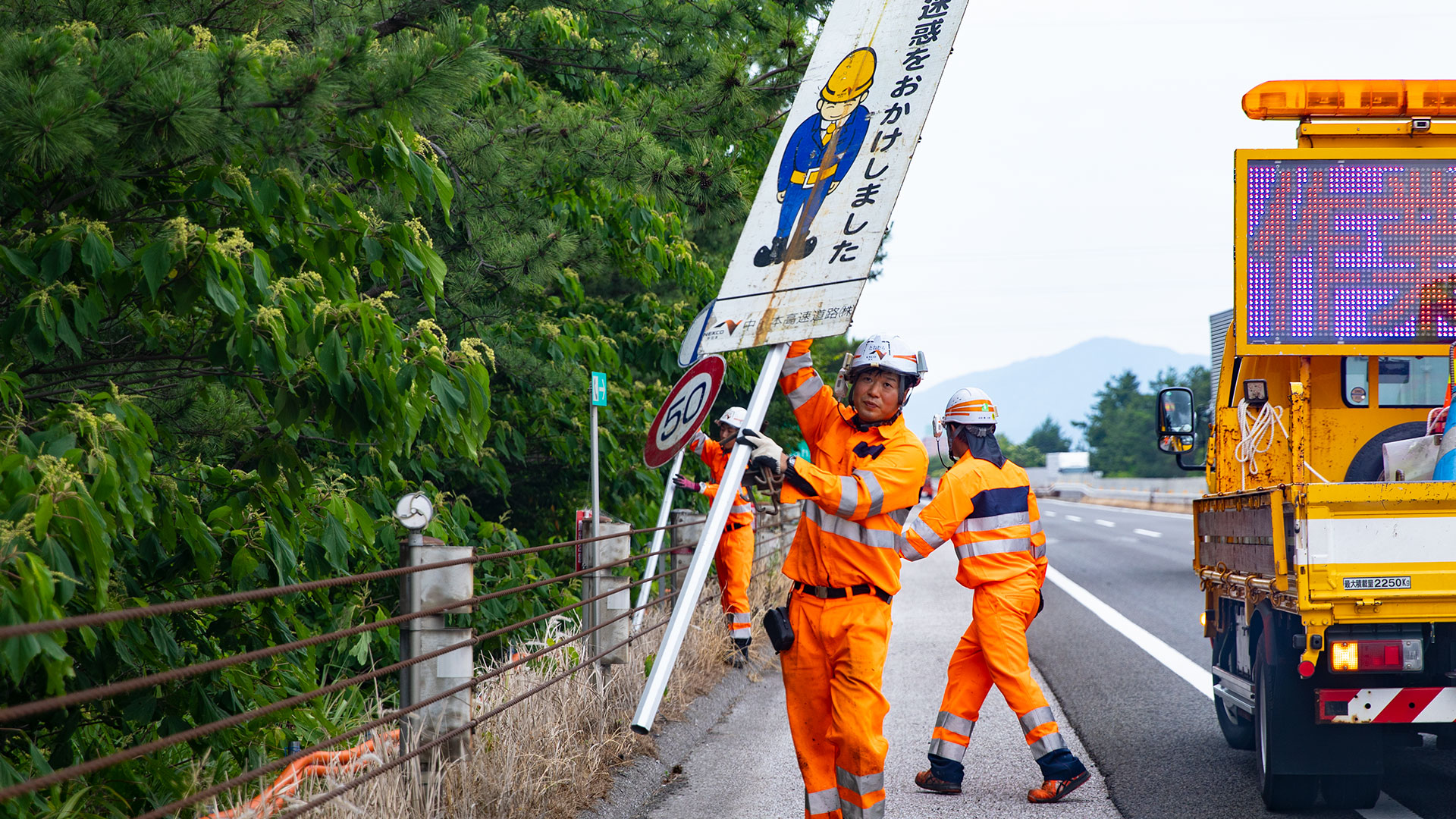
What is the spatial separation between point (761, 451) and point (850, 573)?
93 cm

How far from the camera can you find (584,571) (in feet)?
22.6

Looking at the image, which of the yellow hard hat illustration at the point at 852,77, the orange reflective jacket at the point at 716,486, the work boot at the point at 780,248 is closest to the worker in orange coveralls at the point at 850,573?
the work boot at the point at 780,248

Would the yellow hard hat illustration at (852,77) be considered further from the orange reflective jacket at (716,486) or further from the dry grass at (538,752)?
the orange reflective jacket at (716,486)

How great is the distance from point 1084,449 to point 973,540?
15141 cm

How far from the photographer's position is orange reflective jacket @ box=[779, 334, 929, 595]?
472cm

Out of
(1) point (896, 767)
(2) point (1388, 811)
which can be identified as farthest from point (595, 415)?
(2) point (1388, 811)

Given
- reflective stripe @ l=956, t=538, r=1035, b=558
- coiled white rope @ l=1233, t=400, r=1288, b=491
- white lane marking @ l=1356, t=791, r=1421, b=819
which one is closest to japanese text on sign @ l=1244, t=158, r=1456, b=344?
coiled white rope @ l=1233, t=400, r=1288, b=491

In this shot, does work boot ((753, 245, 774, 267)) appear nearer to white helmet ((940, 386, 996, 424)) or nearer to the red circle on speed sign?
the red circle on speed sign

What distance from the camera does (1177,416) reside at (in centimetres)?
821

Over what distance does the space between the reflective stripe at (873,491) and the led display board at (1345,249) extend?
318 cm

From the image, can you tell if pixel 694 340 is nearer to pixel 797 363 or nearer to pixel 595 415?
pixel 797 363

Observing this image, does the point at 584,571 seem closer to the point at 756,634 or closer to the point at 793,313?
the point at 793,313

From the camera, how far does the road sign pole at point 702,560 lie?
3643 mm

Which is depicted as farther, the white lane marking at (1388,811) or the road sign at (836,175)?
the white lane marking at (1388,811)
